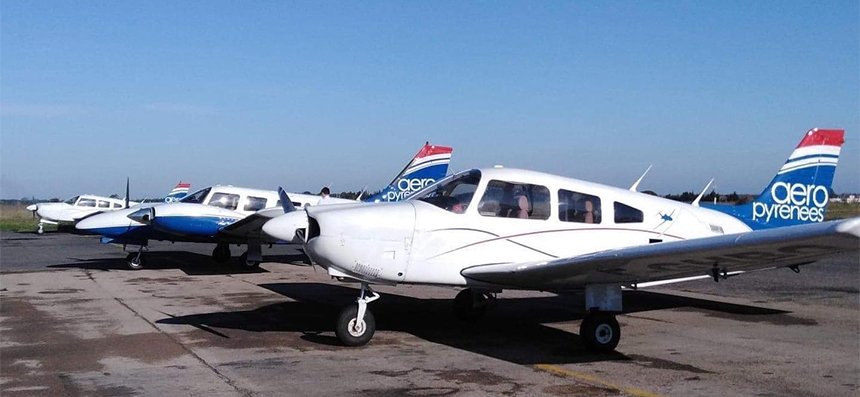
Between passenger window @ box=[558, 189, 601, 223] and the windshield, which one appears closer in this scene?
the windshield

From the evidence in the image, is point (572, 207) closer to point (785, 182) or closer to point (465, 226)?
point (465, 226)

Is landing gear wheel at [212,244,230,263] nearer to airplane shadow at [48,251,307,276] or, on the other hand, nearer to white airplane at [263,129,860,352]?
airplane shadow at [48,251,307,276]

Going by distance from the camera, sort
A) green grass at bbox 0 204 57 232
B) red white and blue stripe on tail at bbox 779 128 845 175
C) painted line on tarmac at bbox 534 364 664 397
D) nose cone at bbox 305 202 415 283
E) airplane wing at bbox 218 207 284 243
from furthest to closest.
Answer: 1. green grass at bbox 0 204 57 232
2. airplane wing at bbox 218 207 284 243
3. red white and blue stripe on tail at bbox 779 128 845 175
4. nose cone at bbox 305 202 415 283
5. painted line on tarmac at bbox 534 364 664 397

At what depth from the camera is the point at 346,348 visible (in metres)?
8.42

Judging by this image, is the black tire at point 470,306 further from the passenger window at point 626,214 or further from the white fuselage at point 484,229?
the passenger window at point 626,214

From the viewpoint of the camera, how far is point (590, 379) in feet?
22.9

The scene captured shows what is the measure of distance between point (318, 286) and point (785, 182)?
343 inches

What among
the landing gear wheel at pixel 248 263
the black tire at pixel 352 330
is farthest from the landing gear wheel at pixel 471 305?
the landing gear wheel at pixel 248 263

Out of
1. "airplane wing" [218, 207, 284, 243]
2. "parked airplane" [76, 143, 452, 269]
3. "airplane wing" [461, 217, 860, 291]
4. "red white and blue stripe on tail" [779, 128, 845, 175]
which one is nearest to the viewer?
"airplane wing" [461, 217, 860, 291]

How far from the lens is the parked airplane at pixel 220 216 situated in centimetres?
1839

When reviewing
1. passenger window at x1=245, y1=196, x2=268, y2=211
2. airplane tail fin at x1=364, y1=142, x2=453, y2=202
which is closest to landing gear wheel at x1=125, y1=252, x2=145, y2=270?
passenger window at x1=245, y1=196, x2=268, y2=211

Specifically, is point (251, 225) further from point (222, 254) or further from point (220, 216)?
point (222, 254)

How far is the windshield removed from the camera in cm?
873

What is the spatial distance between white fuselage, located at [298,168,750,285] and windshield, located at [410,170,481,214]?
0.03 m
